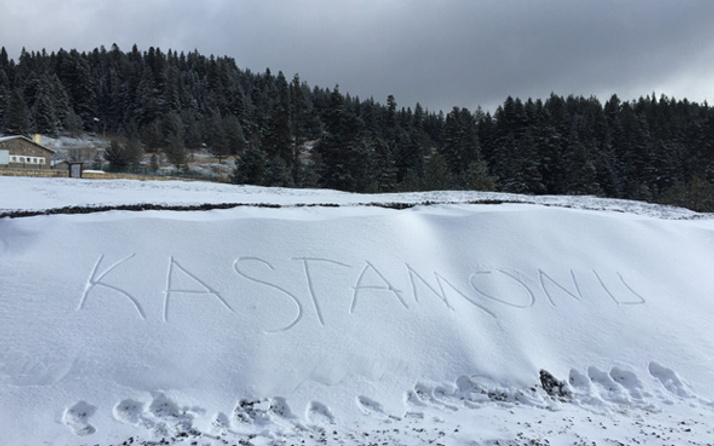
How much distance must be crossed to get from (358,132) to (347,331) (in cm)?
3727

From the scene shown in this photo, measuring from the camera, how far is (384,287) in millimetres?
7125

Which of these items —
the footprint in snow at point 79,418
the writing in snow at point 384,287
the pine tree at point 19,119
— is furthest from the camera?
the pine tree at point 19,119

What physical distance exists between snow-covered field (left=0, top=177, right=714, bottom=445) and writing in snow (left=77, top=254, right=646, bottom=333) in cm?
4

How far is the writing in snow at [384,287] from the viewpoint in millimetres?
6406

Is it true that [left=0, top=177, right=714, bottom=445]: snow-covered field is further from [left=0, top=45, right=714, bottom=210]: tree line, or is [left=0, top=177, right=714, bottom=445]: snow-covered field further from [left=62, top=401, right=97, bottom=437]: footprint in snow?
[left=0, top=45, right=714, bottom=210]: tree line

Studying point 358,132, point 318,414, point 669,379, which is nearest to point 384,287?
point 318,414

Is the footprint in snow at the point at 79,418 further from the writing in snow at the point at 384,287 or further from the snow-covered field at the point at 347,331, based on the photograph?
the writing in snow at the point at 384,287

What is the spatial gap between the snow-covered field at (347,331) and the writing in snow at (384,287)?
4cm

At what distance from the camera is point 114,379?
482 centimetres

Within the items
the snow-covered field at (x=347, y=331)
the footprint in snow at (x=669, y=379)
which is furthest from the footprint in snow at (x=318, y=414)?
the footprint in snow at (x=669, y=379)

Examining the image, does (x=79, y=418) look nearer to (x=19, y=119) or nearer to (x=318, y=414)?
(x=318, y=414)

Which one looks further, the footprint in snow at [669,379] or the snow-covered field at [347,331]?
the footprint in snow at [669,379]

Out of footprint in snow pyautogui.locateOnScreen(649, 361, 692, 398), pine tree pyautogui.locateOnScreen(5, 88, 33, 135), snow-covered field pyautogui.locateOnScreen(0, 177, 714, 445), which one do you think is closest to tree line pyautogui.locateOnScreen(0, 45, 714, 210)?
pine tree pyautogui.locateOnScreen(5, 88, 33, 135)

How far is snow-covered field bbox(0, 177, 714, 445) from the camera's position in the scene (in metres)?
4.41
